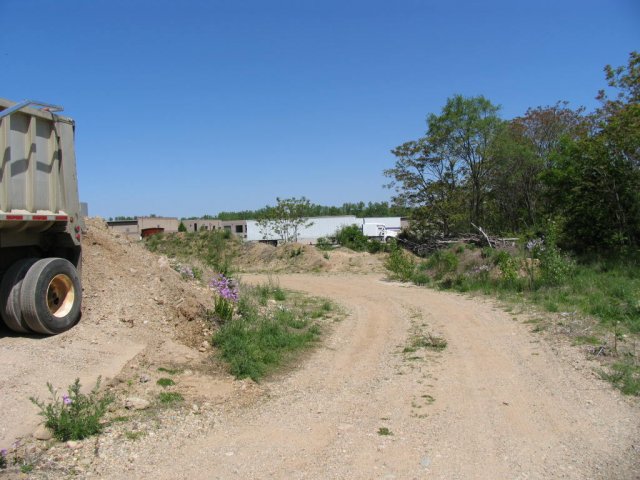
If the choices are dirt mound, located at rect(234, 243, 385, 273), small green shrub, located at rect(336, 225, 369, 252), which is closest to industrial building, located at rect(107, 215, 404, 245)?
small green shrub, located at rect(336, 225, 369, 252)

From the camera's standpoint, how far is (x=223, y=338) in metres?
7.96

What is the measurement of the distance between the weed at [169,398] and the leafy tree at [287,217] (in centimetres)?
4084

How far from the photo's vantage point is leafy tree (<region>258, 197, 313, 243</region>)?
4741cm

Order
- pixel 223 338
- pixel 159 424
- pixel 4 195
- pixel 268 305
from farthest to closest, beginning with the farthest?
pixel 268 305, pixel 223 338, pixel 4 195, pixel 159 424

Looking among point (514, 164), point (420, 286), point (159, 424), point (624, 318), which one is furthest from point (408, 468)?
point (514, 164)

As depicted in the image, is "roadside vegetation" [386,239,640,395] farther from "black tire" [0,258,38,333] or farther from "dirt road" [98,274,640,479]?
"black tire" [0,258,38,333]

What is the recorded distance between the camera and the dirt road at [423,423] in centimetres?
431

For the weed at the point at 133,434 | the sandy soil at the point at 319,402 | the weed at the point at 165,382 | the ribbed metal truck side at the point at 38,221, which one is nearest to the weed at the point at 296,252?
the sandy soil at the point at 319,402

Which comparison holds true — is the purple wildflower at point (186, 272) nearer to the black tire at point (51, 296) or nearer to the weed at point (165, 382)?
the black tire at point (51, 296)

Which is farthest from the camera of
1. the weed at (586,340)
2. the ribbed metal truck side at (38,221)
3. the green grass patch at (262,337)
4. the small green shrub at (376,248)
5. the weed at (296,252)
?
the small green shrub at (376,248)

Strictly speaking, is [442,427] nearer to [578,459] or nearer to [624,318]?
[578,459]

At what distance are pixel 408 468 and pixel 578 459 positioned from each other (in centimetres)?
157

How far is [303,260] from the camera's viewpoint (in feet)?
91.1

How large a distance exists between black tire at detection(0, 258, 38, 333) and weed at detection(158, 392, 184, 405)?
2323 millimetres
